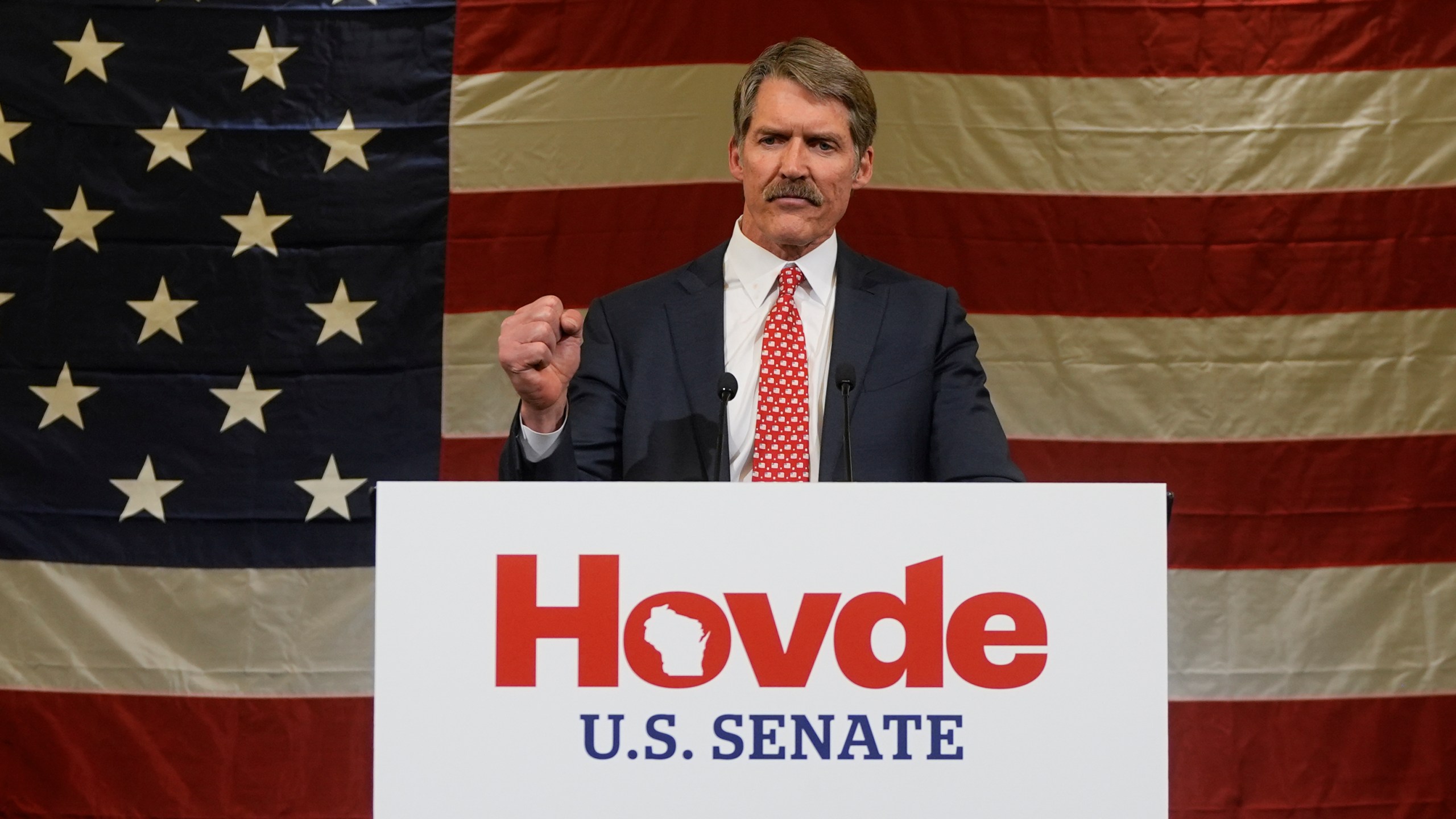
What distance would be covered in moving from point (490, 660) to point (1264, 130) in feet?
7.50

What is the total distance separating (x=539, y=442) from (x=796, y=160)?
536 mm

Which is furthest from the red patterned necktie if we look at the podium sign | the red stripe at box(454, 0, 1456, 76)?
the red stripe at box(454, 0, 1456, 76)

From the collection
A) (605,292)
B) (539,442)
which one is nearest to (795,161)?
(539,442)

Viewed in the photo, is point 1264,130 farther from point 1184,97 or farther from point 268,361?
point 268,361

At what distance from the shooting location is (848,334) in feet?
5.71

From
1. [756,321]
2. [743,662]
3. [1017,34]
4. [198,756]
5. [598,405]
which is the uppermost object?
[1017,34]

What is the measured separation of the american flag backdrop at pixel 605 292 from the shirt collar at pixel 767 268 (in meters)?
0.98

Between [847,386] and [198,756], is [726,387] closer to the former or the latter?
[847,386]

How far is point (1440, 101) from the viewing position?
2822 millimetres

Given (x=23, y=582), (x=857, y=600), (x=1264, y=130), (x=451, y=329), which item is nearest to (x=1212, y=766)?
(x=1264, y=130)

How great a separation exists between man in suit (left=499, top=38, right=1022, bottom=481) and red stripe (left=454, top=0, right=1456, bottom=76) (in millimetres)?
1045

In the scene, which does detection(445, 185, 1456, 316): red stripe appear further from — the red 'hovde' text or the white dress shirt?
the red 'hovde' text

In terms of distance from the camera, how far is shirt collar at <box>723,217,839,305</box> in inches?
71.4

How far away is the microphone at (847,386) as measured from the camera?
142 centimetres
